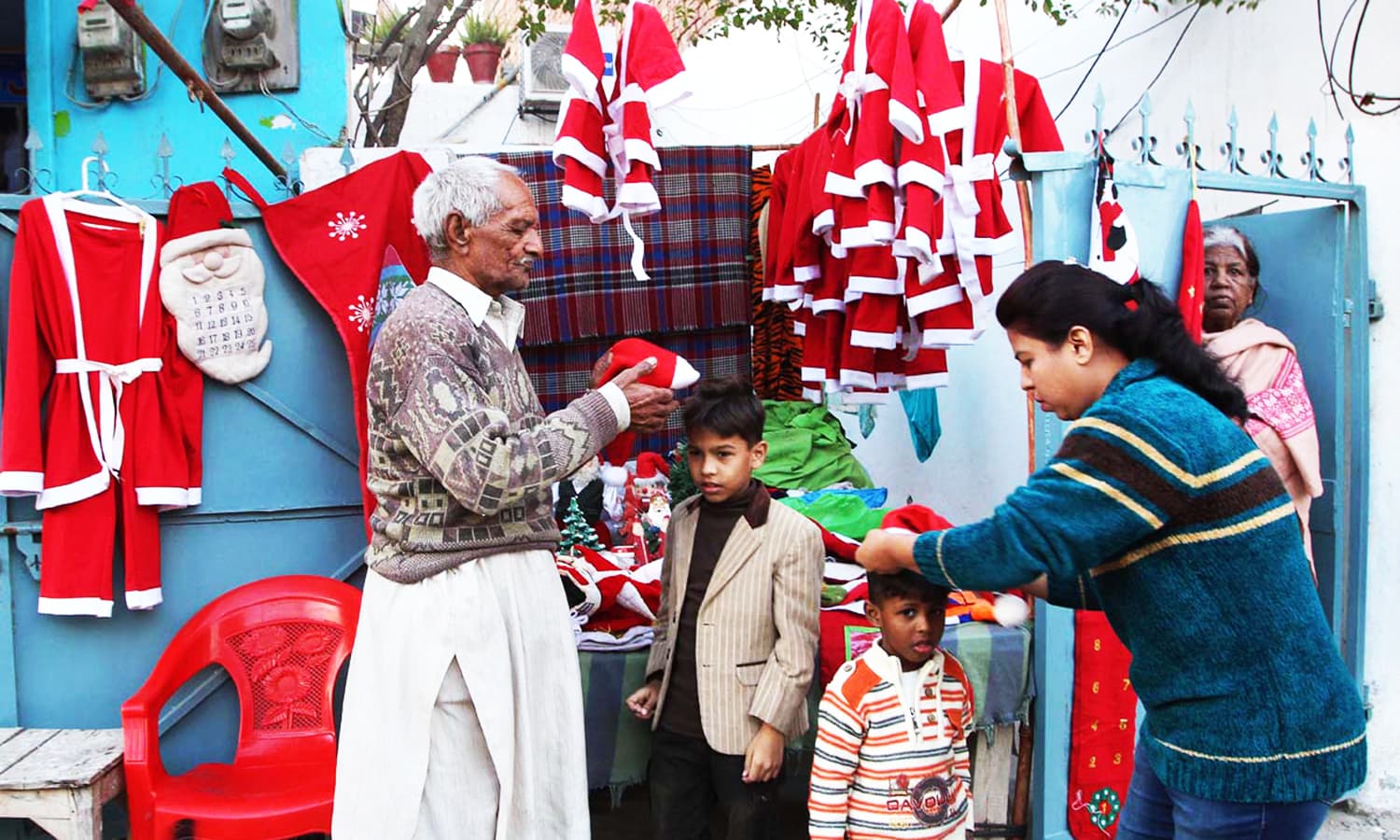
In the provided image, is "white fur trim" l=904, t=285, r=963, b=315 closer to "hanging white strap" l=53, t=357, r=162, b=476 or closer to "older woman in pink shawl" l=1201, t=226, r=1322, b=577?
"older woman in pink shawl" l=1201, t=226, r=1322, b=577

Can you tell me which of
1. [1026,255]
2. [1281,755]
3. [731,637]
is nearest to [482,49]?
[1026,255]

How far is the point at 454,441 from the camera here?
2.22 meters

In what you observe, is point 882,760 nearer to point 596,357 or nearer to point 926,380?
point 926,380

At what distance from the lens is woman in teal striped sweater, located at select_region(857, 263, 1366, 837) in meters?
1.78

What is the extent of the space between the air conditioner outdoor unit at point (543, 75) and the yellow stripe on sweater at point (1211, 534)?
292 inches

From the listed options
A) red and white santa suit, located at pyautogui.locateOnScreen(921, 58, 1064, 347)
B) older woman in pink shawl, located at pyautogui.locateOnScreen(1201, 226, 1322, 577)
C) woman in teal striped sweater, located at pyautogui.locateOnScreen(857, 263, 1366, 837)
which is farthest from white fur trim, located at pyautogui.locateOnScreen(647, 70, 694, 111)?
woman in teal striped sweater, located at pyautogui.locateOnScreen(857, 263, 1366, 837)

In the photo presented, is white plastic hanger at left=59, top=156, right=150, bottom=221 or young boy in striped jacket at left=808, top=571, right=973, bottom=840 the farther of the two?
white plastic hanger at left=59, top=156, right=150, bottom=221

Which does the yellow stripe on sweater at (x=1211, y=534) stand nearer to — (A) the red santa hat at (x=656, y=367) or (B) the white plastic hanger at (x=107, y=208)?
(A) the red santa hat at (x=656, y=367)

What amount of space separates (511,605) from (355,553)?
5.57 ft

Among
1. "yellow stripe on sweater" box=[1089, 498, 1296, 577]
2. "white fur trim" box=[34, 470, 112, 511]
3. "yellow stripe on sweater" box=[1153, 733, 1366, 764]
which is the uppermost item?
"yellow stripe on sweater" box=[1089, 498, 1296, 577]

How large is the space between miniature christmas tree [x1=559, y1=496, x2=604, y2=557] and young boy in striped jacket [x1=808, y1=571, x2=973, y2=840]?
5.60ft

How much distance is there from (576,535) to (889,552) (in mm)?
2376

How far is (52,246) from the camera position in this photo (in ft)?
11.6

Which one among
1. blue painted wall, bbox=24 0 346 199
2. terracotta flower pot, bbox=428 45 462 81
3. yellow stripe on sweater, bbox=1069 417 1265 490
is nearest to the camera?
yellow stripe on sweater, bbox=1069 417 1265 490
